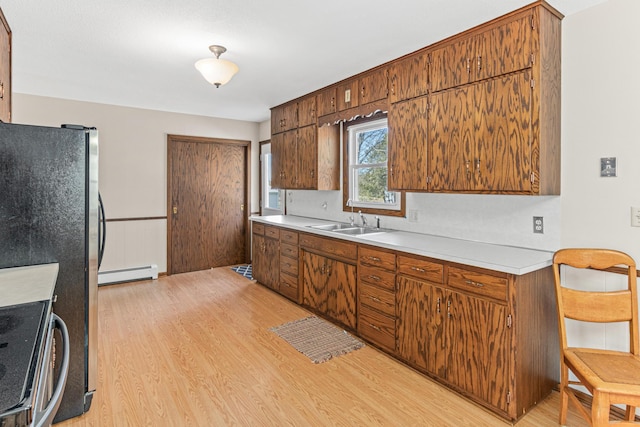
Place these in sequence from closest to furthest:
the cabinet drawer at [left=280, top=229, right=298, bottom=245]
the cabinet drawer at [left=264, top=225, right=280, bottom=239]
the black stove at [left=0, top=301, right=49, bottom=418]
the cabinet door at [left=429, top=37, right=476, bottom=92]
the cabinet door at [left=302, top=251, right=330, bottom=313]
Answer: the black stove at [left=0, top=301, right=49, bottom=418], the cabinet door at [left=429, top=37, right=476, bottom=92], the cabinet door at [left=302, top=251, right=330, bottom=313], the cabinet drawer at [left=280, top=229, right=298, bottom=245], the cabinet drawer at [left=264, top=225, right=280, bottom=239]

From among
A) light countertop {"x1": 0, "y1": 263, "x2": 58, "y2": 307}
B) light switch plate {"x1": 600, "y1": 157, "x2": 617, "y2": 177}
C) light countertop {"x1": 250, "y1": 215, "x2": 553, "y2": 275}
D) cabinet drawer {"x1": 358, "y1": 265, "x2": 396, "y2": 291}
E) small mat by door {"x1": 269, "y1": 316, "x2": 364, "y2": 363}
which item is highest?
light switch plate {"x1": 600, "y1": 157, "x2": 617, "y2": 177}

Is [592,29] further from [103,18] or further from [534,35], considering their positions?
[103,18]

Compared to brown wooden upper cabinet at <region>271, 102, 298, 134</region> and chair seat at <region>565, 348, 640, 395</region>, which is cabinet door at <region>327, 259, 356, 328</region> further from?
brown wooden upper cabinet at <region>271, 102, 298, 134</region>

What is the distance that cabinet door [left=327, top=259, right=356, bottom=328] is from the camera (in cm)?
321

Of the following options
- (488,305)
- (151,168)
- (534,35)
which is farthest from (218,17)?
(151,168)

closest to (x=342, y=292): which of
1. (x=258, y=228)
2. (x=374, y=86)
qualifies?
(x=258, y=228)

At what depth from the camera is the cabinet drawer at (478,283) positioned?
2.05 m

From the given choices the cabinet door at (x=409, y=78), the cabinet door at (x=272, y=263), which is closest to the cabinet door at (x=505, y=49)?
the cabinet door at (x=409, y=78)

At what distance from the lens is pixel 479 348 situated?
218cm

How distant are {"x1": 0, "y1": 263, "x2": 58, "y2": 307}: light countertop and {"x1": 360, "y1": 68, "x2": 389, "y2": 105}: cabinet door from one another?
280cm

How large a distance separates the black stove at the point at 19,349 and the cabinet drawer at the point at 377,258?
2135mm

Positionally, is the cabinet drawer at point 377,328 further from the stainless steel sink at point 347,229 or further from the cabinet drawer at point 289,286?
the cabinet drawer at point 289,286

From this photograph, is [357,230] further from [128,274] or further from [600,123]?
[128,274]

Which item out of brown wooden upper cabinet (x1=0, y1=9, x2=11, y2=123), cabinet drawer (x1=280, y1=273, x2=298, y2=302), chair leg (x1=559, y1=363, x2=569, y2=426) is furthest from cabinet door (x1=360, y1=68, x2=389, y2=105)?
brown wooden upper cabinet (x1=0, y1=9, x2=11, y2=123)
